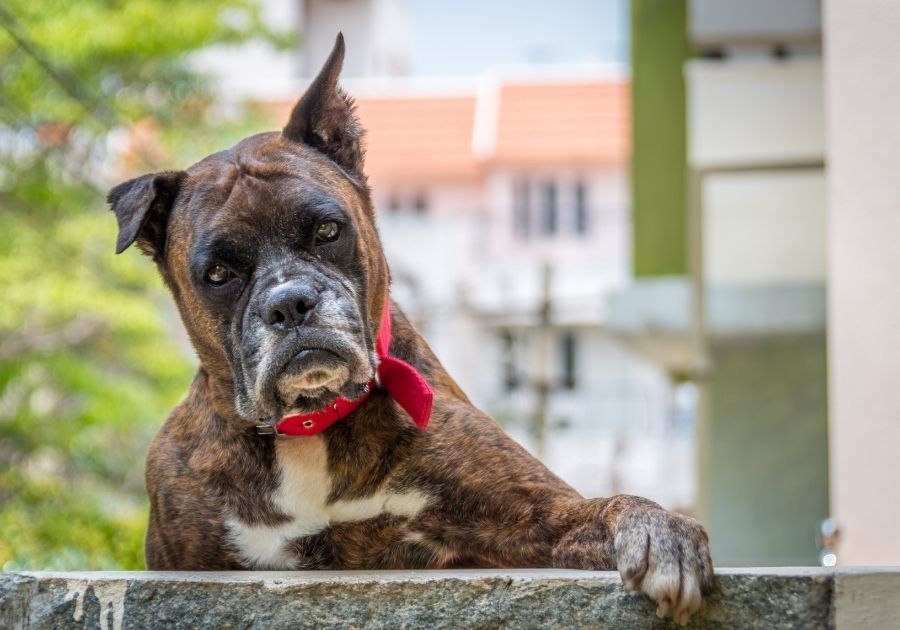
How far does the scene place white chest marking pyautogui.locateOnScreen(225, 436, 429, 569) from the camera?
2998 millimetres

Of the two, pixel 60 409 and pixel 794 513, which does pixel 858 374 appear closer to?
pixel 794 513

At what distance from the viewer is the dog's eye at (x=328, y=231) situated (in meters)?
2.97

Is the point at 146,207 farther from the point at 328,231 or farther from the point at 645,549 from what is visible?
the point at 645,549

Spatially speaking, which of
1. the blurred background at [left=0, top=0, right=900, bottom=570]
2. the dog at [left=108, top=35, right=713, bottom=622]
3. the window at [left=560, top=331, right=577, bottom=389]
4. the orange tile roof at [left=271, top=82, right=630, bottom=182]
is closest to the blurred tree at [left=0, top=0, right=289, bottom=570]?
the blurred background at [left=0, top=0, right=900, bottom=570]

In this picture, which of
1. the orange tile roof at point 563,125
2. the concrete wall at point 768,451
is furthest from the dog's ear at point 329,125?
the orange tile roof at point 563,125

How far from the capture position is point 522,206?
2292cm

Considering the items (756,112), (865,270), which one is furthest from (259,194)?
(756,112)

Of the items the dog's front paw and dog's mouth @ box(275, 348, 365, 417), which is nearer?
the dog's front paw

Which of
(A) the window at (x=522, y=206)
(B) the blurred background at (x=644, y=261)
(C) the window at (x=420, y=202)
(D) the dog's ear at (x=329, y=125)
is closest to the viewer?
(D) the dog's ear at (x=329, y=125)

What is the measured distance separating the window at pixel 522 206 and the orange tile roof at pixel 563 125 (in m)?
0.45

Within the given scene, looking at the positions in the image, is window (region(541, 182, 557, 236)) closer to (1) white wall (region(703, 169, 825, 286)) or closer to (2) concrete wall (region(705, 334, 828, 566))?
(2) concrete wall (region(705, 334, 828, 566))

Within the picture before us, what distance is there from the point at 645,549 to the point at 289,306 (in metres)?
0.90

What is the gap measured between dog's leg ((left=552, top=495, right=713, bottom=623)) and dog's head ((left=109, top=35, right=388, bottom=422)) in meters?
0.58

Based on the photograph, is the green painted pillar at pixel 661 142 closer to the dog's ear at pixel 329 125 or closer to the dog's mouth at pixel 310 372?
the dog's ear at pixel 329 125
